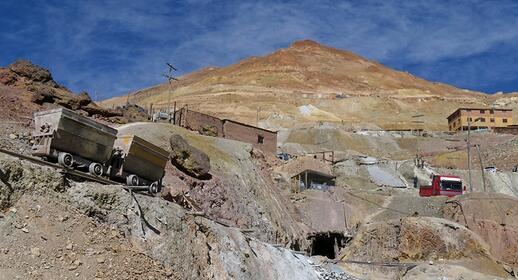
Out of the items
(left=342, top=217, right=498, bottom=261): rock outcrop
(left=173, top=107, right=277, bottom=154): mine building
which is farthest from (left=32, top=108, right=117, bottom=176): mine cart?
(left=173, top=107, right=277, bottom=154): mine building

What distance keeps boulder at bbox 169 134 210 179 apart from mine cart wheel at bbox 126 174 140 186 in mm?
8477

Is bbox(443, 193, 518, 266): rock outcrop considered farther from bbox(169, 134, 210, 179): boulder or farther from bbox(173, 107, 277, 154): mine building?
bbox(169, 134, 210, 179): boulder

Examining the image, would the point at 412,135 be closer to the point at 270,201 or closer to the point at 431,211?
the point at 431,211

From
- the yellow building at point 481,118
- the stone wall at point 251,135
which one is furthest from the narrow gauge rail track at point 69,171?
the yellow building at point 481,118

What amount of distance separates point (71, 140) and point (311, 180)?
31158 millimetres

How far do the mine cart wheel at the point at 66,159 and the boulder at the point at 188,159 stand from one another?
36.0 ft

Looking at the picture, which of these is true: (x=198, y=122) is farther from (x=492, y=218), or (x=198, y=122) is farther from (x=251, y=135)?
(x=492, y=218)

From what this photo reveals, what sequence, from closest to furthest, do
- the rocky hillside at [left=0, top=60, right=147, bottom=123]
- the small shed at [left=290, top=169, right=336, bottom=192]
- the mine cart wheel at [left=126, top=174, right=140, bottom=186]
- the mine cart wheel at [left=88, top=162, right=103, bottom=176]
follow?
the mine cart wheel at [left=88, top=162, right=103, bottom=176] < the mine cart wheel at [left=126, top=174, right=140, bottom=186] < the rocky hillside at [left=0, top=60, right=147, bottom=123] < the small shed at [left=290, top=169, right=336, bottom=192]

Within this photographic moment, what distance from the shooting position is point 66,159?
16.2m

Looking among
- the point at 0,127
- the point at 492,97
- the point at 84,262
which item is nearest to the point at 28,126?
the point at 0,127

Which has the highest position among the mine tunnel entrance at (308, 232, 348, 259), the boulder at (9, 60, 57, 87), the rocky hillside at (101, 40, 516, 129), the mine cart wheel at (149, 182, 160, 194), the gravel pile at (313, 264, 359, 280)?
the rocky hillside at (101, 40, 516, 129)

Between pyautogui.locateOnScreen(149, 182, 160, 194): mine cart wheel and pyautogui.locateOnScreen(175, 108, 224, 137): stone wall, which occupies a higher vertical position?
pyautogui.locateOnScreen(175, 108, 224, 137): stone wall

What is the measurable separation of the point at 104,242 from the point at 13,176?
2914 millimetres

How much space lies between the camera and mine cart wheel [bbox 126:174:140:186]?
722 inches
